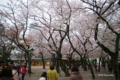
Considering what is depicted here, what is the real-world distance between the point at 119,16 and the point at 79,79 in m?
8.25

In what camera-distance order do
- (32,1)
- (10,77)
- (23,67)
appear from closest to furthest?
(10,77), (23,67), (32,1)

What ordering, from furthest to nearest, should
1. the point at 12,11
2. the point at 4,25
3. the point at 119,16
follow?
the point at 4,25 < the point at 12,11 < the point at 119,16

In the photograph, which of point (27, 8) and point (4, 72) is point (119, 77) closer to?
point (4, 72)

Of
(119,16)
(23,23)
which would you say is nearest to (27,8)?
(23,23)

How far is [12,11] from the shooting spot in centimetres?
1360

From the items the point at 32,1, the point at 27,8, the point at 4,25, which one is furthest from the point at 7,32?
the point at 32,1

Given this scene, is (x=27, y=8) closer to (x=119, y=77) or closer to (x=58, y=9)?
(x=58, y=9)

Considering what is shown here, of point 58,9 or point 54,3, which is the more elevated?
point 54,3

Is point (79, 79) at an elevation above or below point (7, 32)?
below

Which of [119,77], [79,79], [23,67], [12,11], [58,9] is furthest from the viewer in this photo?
[12,11]

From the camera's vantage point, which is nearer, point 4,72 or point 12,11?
point 4,72

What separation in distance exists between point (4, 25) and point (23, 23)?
16.7 feet

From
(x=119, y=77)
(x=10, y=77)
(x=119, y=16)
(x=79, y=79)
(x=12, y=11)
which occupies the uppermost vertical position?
(x=12, y=11)

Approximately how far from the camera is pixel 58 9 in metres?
11.3
